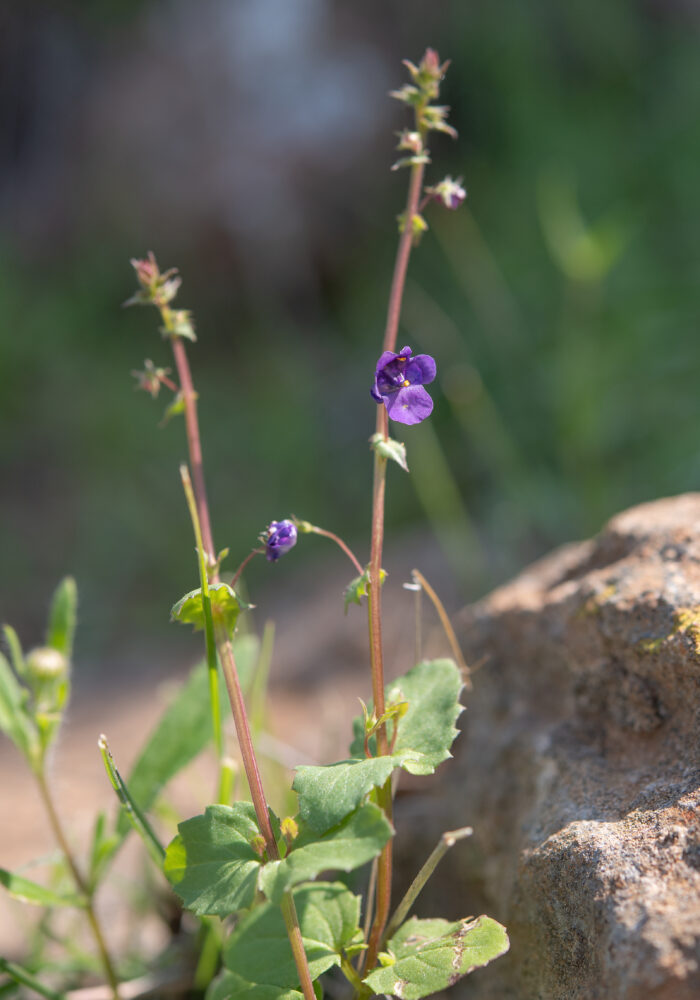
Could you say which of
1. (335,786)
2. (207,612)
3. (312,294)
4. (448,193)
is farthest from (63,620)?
(312,294)

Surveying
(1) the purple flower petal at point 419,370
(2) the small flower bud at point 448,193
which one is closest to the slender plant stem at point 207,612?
(1) the purple flower petal at point 419,370

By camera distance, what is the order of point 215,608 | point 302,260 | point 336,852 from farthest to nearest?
point 302,260
point 215,608
point 336,852

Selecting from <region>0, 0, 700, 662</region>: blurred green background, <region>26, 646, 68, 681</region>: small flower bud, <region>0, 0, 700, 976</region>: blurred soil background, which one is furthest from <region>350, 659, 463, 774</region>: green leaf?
<region>0, 0, 700, 662</region>: blurred green background

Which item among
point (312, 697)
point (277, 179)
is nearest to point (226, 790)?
point (312, 697)

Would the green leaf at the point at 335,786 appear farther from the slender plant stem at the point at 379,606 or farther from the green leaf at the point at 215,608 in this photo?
the green leaf at the point at 215,608

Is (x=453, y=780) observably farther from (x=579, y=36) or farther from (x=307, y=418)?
(x=579, y=36)

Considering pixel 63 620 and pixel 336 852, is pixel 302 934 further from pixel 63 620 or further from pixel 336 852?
pixel 63 620

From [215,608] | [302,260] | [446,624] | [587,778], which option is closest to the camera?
[215,608]
